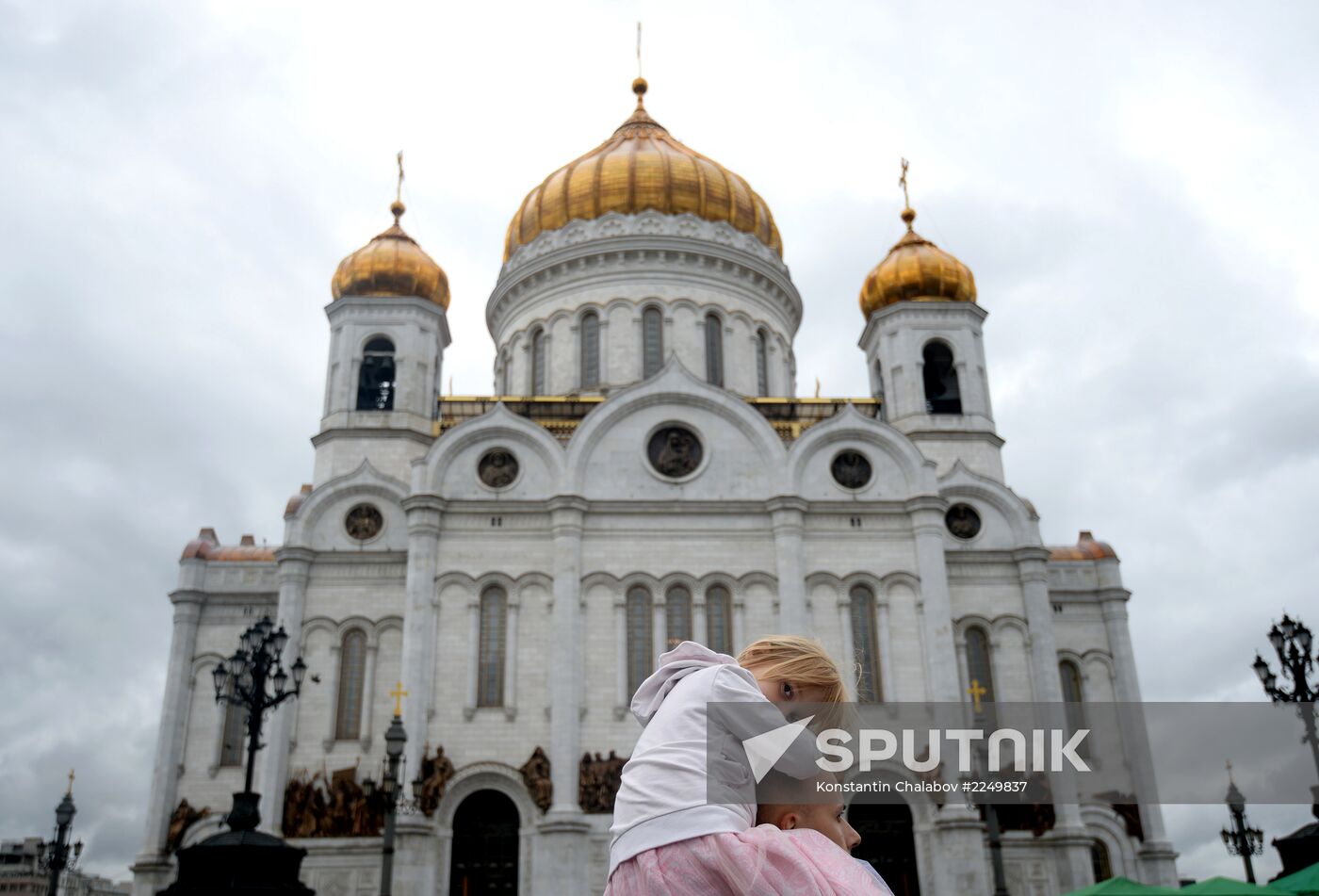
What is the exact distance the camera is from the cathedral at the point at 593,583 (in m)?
23.1

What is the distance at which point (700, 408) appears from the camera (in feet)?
87.6

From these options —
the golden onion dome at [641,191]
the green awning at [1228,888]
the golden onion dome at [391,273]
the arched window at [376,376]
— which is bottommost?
the green awning at [1228,888]

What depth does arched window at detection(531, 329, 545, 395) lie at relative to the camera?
3180 cm

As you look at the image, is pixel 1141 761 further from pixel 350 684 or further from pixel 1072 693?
pixel 350 684

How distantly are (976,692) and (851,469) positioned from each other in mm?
5943

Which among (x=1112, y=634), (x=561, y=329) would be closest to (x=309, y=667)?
(x=561, y=329)

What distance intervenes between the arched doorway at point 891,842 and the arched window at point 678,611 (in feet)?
17.0

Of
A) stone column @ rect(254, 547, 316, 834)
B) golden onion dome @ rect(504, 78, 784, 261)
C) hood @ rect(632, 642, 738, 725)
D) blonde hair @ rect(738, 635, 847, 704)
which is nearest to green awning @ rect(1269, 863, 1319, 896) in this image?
blonde hair @ rect(738, 635, 847, 704)

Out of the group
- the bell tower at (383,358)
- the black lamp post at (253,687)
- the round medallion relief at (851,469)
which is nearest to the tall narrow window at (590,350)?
the bell tower at (383,358)

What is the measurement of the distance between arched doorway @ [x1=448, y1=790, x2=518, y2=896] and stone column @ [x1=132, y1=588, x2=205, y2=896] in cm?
736

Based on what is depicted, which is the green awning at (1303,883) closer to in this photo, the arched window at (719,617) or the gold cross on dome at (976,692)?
the gold cross on dome at (976,692)

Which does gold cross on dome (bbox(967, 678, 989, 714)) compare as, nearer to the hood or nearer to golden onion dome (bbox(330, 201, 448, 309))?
golden onion dome (bbox(330, 201, 448, 309))

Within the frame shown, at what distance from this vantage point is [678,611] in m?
24.8

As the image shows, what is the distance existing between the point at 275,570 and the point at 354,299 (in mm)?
7348
